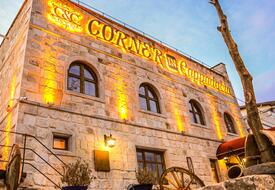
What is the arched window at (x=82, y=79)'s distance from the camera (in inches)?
327

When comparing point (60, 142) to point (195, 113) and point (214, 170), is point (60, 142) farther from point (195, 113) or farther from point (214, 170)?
point (195, 113)

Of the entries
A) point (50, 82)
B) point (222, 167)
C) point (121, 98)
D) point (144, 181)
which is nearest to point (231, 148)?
point (222, 167)

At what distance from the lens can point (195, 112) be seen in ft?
40.4

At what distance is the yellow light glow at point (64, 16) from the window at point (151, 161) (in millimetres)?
5423

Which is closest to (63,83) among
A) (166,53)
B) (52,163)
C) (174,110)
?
(52,163)

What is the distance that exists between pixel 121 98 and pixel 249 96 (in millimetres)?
6220

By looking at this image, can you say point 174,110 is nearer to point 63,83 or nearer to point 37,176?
point 63,83

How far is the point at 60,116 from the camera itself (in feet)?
23.4

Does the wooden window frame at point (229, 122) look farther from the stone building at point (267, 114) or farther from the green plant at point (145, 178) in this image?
the stone building at point (267, 114)

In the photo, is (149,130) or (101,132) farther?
(149,130)

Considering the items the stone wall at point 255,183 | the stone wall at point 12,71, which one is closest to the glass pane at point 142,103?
the stone wall at point 12,71

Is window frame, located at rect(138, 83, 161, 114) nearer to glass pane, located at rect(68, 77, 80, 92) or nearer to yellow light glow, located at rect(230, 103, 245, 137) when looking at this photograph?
glass pane, located at rect(68, 77, 80, 92)

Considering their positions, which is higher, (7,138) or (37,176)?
(7,138)

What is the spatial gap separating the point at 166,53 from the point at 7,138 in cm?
891
